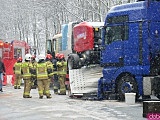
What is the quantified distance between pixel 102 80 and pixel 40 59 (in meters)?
2.73

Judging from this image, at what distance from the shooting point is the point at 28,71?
52.1 feet

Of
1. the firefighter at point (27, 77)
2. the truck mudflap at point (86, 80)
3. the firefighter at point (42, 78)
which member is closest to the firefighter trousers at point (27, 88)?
the firefighter at point (27, 77)

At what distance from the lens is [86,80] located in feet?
47.7

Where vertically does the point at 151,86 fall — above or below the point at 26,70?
below

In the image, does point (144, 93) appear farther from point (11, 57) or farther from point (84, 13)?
point (84, 13)

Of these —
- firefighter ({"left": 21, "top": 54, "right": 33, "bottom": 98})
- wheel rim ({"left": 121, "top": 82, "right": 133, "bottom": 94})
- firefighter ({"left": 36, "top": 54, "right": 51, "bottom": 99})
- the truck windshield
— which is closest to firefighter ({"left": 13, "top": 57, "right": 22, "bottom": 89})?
firefighter ({"left": 21, "top": 54, "right": 33, "bottom": 98})

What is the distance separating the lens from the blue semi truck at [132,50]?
12445mm

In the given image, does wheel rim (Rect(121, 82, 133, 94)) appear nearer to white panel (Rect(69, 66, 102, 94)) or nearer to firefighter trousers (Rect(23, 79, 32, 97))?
white panel (Rect(69, 66, 102, 94))

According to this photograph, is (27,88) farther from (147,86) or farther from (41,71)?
(147,86)

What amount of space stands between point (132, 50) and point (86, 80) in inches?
98.4

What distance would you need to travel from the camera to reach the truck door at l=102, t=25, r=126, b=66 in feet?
43.0

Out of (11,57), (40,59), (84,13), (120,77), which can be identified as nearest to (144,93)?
(120,77)

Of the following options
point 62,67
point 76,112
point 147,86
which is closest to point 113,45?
point 147,86

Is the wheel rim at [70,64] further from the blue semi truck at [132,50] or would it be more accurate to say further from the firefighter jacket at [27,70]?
the blue semi truck at [132,50]
